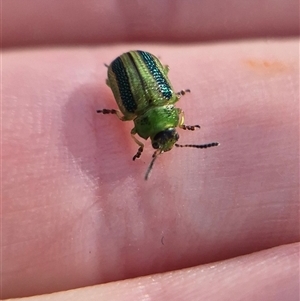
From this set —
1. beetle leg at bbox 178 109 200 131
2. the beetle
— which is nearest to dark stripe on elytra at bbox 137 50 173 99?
the beetle

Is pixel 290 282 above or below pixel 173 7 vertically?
below

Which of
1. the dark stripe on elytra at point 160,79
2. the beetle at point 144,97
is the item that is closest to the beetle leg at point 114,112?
the beetle at point 144,97

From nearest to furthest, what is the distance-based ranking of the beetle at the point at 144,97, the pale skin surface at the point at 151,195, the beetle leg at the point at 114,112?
the pale skin surface at the point at 151,195 < the beetle at the point at 144,97 < the beetle leg at the point at 114,112

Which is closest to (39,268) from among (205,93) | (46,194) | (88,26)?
(46,194)

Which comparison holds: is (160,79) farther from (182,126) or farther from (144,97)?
(182,126)

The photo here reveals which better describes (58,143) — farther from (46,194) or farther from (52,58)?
(52,58)

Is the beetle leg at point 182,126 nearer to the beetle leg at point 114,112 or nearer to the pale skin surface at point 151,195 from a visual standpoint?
the pale skin surface at point 151,195

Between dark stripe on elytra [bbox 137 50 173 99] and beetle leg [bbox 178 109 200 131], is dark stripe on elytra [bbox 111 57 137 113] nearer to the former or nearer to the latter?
dark stripe on elytra [bbox 137 50 173 99]
